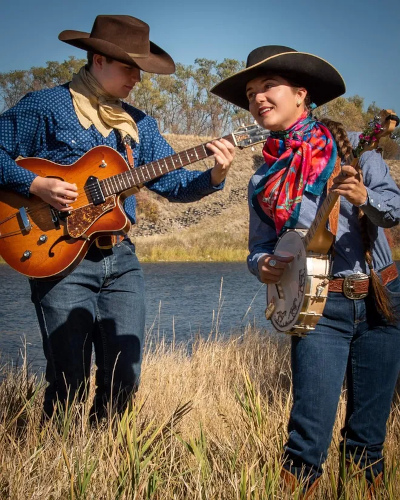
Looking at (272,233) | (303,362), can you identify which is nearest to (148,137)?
(272,233)

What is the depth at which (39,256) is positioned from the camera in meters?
4.12

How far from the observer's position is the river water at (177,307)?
10.3 metres

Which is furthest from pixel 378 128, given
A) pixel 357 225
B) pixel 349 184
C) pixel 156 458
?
pixel 156 458

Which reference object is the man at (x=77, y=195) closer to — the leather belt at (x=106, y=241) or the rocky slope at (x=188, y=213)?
the leather belt at (x=106, y=241)

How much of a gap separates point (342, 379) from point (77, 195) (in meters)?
1.70

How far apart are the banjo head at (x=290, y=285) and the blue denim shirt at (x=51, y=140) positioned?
99cm

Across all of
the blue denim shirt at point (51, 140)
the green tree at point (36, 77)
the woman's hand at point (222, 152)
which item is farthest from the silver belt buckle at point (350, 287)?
the green tree at point (36, 77)

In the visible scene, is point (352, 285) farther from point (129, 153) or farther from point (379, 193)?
point (129, 153)

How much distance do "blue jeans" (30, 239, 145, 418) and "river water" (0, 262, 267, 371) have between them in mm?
2787

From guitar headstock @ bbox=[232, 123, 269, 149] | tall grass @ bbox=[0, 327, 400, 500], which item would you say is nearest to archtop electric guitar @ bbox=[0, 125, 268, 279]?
guitar headstock @ bbox=[232, 123, 269, 149]

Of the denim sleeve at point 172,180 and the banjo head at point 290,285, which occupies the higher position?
the denim sleeve at point 172,180

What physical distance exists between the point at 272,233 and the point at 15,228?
143 cm

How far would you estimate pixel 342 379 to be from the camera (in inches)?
125

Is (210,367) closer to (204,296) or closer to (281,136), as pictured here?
(281,136)
